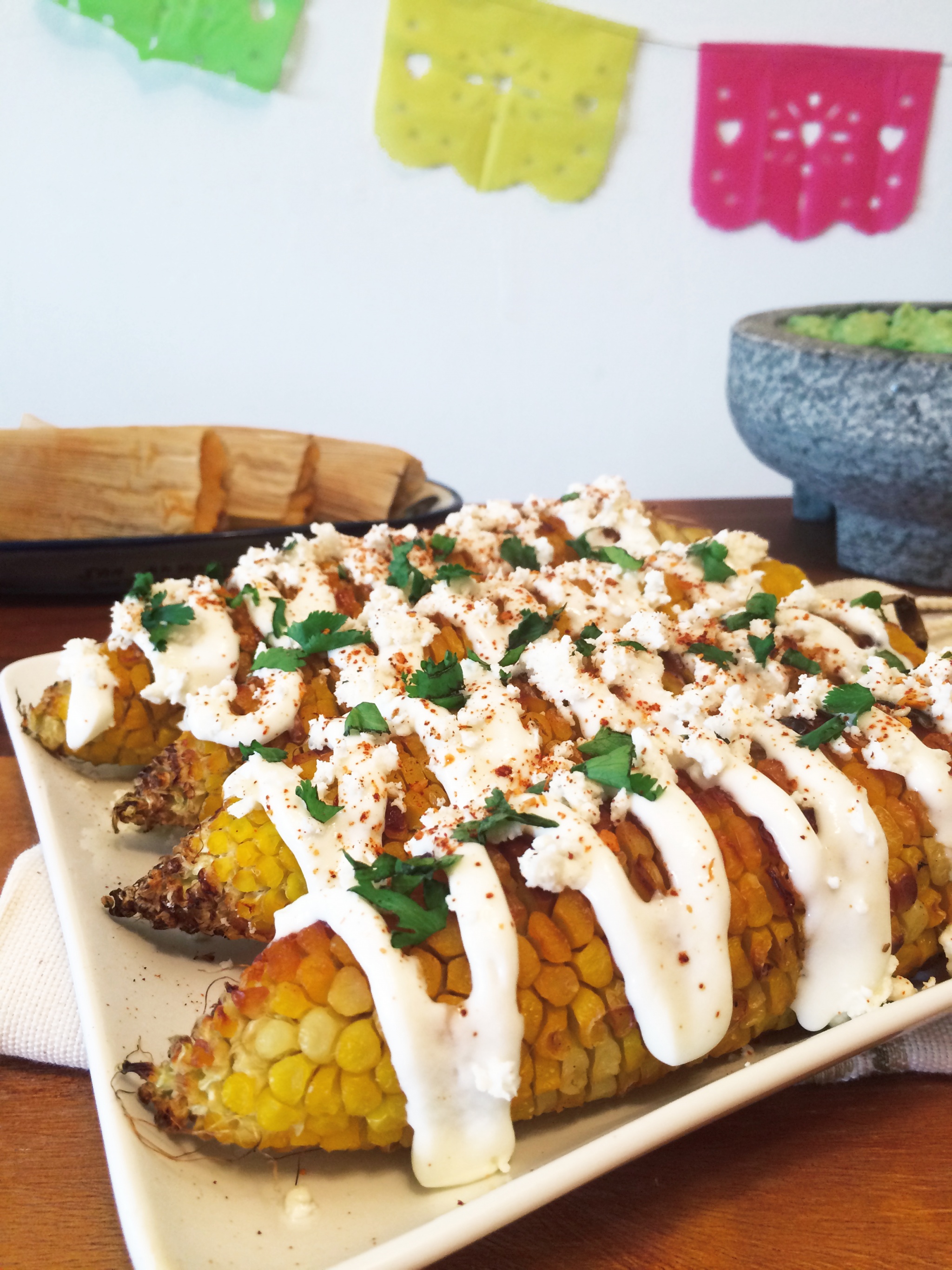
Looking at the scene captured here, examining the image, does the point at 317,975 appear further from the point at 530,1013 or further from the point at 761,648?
the point at 761,648

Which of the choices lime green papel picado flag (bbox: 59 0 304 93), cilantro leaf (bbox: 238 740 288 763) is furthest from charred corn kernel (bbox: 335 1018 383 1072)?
lime green papel picado flag (bbox: 59 0 304 93)

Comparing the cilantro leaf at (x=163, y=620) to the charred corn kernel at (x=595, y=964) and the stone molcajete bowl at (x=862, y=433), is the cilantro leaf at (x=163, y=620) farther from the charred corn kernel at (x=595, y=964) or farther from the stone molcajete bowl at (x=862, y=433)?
the stone molcajete bowl at (x=862, y=433)

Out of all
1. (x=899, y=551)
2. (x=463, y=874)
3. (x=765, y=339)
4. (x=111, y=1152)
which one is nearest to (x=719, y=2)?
(x=765, y=339)

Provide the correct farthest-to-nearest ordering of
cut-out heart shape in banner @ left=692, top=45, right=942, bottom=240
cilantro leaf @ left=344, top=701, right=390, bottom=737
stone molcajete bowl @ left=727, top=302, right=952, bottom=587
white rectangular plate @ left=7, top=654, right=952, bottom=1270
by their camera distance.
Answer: cut-out heart shape in banner @ left=692, top=45, right=942, bottom=240
stone molcajete bowl @ left=727, top=302, right=952, bottom=587
cilantro leaf @ left=344, top=701, right=390, bottom=737
white rectangular plate @ left=7, top=654, right=952, bottom=1270

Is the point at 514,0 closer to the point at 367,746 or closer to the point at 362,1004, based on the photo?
the point at 367,746

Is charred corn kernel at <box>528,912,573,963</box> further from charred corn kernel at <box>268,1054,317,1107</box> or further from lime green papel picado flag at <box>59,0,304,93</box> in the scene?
lime green papel picado flag at <box>59,0,304,93</box>
